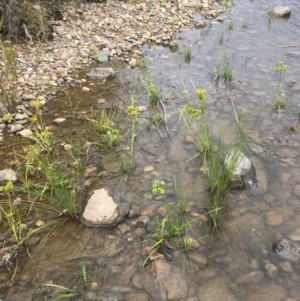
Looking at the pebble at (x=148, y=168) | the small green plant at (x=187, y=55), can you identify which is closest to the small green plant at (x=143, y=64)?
the small green plant at (x=187, y=55)

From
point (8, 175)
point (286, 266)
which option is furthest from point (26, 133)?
point (286, 266)

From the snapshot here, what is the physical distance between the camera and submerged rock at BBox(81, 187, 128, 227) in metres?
3.16

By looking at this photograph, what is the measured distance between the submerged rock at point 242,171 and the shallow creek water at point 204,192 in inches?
3.4

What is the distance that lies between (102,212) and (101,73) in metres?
2.97

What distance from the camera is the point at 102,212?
10.4 feet

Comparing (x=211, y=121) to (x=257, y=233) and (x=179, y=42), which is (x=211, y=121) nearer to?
(x=257, y=233)

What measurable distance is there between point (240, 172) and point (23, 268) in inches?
84.7

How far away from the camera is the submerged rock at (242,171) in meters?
3.49

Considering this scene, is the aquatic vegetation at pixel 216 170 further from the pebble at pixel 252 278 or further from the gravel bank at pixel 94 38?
the gravel bank at pixel 94 38

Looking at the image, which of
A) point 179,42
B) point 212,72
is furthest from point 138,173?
point 179,42

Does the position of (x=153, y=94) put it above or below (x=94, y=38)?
below

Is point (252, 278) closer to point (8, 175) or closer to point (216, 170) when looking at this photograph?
point (216, 170)

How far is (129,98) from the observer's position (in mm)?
5043

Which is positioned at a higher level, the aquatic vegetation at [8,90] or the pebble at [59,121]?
the aquatic vegetation at [8,90]
